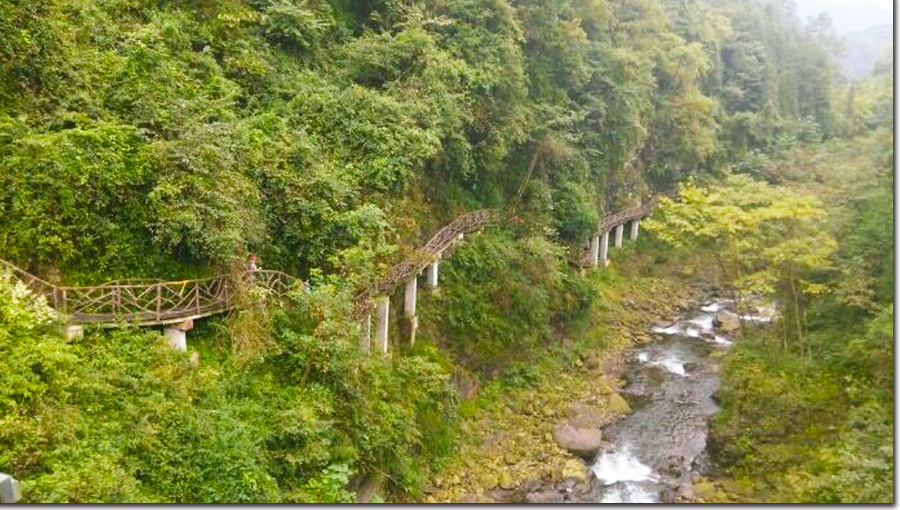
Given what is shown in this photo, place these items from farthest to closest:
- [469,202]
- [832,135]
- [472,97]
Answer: [832,135], [469,202], [472,97]

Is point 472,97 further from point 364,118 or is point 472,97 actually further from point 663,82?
point 663,82

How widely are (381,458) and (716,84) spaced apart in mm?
47326

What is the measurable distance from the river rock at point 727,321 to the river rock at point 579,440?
13.1 m

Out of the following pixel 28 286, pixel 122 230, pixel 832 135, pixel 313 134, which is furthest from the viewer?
pixel 832 135

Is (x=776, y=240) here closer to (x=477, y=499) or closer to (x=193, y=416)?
(x=477, y=499)

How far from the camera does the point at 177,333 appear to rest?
1407cm

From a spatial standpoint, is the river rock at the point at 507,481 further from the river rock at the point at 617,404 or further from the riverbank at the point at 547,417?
the river rock at the point at 617,404

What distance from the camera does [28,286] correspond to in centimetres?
1281

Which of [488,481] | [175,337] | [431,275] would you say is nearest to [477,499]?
[488,481]

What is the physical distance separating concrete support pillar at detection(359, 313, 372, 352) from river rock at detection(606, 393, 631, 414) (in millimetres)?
10088

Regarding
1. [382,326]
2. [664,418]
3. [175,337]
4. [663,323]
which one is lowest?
[664,418]

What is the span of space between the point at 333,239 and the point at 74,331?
6755mm

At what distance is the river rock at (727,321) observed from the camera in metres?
31.3

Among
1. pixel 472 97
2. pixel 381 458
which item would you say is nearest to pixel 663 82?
pixel 472 97
